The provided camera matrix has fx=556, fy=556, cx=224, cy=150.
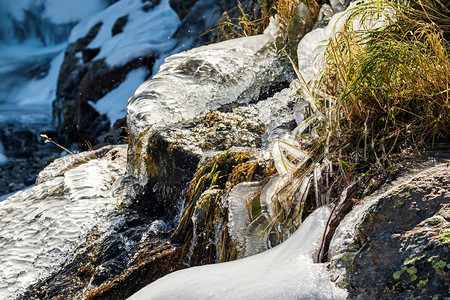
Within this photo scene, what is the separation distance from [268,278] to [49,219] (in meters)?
2.45

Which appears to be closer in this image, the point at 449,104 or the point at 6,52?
the point at 449,104

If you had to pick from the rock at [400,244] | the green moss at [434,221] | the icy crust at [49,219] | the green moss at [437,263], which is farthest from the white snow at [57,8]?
the green moss at [437,263]

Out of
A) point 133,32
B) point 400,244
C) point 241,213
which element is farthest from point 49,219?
point 133,32

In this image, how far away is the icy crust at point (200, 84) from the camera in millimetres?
4125

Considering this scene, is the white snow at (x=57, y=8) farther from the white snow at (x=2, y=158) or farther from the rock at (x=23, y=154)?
the white snow at (x=2, y=158)

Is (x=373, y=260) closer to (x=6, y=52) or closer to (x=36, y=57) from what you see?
(x=36, y=57)

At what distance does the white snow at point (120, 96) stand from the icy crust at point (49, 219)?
181 inches

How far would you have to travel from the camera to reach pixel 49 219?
3.98 metres

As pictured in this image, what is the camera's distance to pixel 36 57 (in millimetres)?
13688

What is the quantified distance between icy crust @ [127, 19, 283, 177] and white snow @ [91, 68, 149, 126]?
4.54 meters

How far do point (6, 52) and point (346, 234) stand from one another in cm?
1396

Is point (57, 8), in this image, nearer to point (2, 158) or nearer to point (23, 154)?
point (23, 154)

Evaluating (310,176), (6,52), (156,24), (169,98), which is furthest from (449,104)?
(6,52)

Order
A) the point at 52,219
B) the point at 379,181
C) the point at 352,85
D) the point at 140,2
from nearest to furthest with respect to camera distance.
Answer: the point at 379,181
the point at 352,85
the point at 52,219
the point at 140,2
